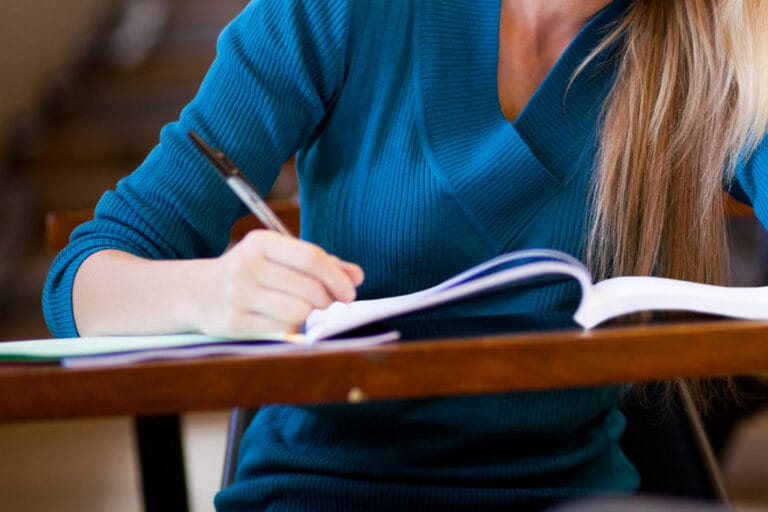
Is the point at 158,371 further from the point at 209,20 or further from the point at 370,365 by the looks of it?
the point at 209,20

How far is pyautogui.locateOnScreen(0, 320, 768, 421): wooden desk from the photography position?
496 mm

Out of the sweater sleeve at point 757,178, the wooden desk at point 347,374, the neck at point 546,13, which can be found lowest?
the wooden desk at point 347,374

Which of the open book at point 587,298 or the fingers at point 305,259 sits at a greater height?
the fingers at point 305,259

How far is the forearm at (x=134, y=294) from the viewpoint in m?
0.65

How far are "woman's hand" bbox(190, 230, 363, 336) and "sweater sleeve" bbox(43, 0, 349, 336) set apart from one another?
222 millimetres

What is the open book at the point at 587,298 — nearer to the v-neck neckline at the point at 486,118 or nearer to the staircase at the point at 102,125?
the v-neck neckline at the point at 486,118

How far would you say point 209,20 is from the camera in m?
4.24

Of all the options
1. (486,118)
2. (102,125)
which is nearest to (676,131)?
(486,118)

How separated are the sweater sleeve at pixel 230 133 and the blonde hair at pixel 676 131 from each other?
0.32m

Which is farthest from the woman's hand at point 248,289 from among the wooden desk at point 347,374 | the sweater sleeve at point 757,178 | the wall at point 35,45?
the wall at point 35,45

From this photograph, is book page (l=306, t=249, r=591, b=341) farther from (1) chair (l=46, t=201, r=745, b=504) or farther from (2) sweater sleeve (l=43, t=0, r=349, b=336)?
(1) chair (l=46, t=201, r=745, b=504)

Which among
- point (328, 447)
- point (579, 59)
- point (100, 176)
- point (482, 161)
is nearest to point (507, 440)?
point (328, 447)

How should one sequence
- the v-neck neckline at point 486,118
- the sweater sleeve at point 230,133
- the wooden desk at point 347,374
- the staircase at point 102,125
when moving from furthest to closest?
the staircase at point 102,125, the v-neck neckline at point 486,118, the sweater sleeve at point 230,133, the wooden desk at point 347,374

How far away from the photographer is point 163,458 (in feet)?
2.12
